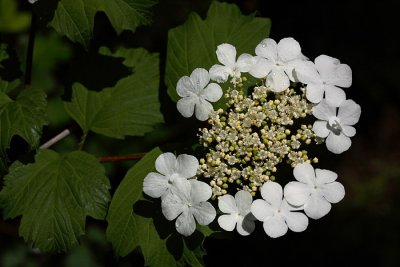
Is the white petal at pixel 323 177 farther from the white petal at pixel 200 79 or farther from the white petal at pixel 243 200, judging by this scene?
the white petal at pixel 200 79

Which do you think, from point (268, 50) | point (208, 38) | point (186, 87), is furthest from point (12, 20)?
point (268, 50)

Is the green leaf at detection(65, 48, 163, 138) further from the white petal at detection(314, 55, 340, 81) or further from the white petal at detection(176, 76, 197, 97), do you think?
the white petal at detection(314, 55, 340, 81)

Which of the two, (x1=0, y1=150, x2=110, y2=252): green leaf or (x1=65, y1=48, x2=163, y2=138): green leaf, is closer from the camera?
(x1=0, y1=150, x2=110, y2=252): green leaf

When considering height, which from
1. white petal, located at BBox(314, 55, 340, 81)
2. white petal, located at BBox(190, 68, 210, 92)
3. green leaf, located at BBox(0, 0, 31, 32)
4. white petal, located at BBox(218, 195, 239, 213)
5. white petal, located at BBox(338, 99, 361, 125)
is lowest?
green leaf, located at BBox(0, 0, 31, 32)

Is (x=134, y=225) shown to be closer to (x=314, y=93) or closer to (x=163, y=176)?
(x=163, y=176)

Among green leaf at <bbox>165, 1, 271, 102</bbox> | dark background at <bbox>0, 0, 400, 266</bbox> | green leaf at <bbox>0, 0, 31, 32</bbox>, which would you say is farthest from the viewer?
dark background at <bbox>0, 0, 400, 266</bbox>

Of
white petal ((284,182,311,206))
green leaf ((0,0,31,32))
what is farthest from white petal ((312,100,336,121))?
green leaf ((0,0,31,32))
